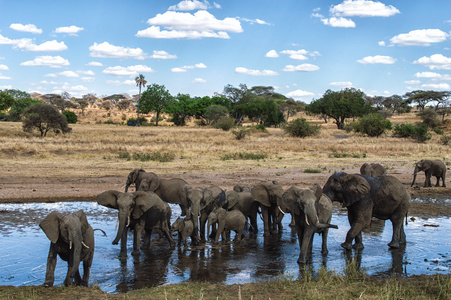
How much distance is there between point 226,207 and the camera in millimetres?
12938

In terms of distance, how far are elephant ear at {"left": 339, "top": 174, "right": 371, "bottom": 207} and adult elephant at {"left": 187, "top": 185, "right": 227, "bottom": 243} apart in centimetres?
318

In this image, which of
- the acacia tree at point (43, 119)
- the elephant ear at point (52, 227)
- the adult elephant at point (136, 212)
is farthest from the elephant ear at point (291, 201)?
the acacia tree at point (43, 119)

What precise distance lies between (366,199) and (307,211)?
215cm

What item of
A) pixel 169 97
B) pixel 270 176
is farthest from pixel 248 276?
pixel 169 97

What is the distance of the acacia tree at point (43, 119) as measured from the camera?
143ft

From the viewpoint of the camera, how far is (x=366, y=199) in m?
11.2

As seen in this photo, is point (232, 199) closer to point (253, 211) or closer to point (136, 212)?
point (253, 211)

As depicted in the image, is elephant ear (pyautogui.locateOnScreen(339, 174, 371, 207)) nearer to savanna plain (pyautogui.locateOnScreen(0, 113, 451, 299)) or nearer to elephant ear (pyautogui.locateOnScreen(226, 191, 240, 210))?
savanna plain (pyautogui.locateOnScreen(0, 113, 451, 299))

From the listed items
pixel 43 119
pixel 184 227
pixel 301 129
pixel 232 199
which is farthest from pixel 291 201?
pixel 301 129

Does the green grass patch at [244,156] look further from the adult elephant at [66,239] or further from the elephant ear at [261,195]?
the adult elephant at [66,239]

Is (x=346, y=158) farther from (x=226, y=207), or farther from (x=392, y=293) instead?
(x=392, y=293)

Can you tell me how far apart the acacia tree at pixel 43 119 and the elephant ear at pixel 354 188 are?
37527mm

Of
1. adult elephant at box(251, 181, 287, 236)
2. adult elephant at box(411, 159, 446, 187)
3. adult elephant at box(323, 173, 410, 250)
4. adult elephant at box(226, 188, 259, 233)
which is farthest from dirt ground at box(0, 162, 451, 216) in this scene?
adult elephant at box(226, 188, 259, 233)

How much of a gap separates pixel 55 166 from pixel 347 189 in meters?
18.5
